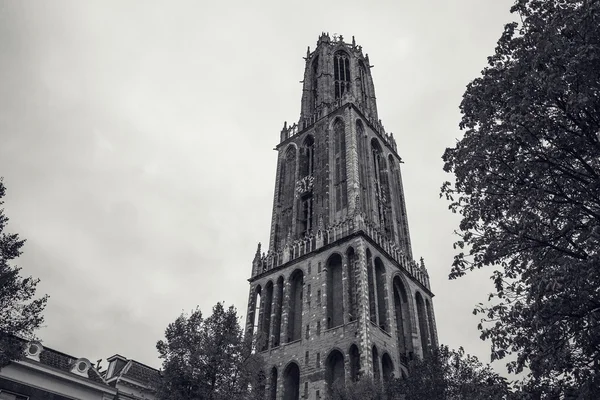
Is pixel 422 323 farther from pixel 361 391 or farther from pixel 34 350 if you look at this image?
pixel 34 350

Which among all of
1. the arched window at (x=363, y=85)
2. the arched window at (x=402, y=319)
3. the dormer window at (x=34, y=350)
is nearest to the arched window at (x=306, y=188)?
the arched window at (x=363, y=85)

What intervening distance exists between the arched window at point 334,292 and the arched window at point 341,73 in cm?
2408

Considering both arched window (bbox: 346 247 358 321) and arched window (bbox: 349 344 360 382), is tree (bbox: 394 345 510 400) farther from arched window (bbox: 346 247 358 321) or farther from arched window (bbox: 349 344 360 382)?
arched window (bbox: 346 247 358 321)

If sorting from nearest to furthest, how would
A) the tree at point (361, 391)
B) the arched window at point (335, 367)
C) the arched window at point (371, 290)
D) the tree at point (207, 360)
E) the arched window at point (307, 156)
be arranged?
the tree at point (207, 360), the tree at point (361, 391), the arched window at point (335, 367), the arched window at point (371, 290), the arched window at point (307, 156)

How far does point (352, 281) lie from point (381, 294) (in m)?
3.08

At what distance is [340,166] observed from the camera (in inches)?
1871

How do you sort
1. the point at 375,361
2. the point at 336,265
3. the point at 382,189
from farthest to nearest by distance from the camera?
the point at 382,189 → the point at 336,265 → the point at 375,361

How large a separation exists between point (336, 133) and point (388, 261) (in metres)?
16.4

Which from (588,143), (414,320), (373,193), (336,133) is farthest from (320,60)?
(588,143)

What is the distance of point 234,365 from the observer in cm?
2370

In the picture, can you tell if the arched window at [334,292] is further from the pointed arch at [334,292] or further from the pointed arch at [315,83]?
the pointed arch at [315,83]

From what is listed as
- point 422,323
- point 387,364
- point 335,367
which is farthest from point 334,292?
point 422,323

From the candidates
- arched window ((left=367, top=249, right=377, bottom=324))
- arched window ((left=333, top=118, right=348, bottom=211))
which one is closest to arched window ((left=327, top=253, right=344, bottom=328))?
arched window ((left=367, top=249, right=377, bottom=324))

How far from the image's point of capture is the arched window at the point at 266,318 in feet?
130
